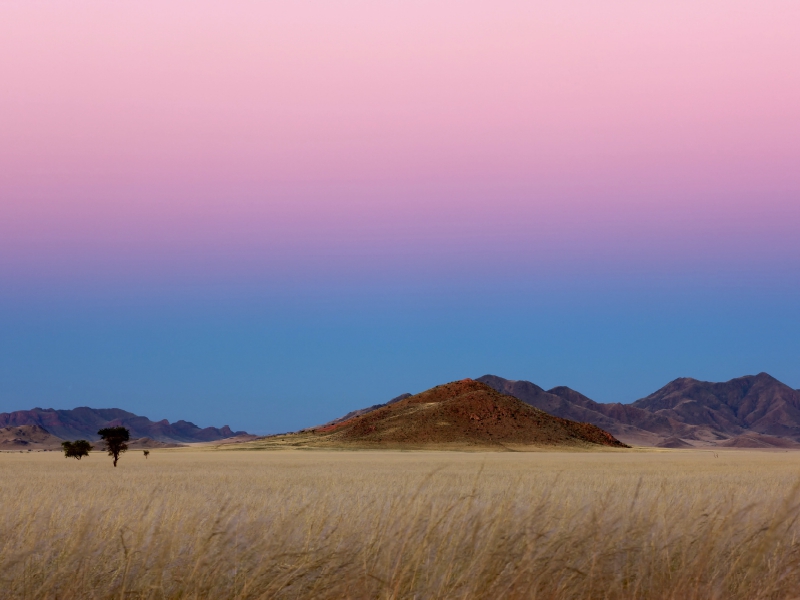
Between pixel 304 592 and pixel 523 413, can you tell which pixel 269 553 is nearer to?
pixel 304 592

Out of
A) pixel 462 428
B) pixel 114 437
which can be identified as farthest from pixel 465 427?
pixel 114 437

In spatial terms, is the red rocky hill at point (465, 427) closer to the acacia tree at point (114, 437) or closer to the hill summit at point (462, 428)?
the hill summit at point (462, 428)

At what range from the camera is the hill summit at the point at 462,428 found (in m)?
128

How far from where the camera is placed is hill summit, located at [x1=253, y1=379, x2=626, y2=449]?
5044 inches

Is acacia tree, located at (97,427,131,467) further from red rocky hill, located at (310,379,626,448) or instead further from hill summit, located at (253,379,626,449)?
red rocky hill, located at (310,379,626,448)

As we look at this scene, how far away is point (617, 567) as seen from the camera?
7.09 m

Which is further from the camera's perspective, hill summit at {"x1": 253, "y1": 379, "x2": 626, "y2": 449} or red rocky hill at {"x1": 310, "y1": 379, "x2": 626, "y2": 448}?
red rocky hill at {"x1": 310, "y1": 379, "x2": 626, "y2": 448}

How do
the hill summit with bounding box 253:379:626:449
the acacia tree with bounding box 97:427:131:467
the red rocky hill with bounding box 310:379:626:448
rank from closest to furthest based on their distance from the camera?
the acacia tree with bounding box 97:427:131:467
the hill summit with bounding box 253:379:626:449
the red rocky hill with bounding box 310:379:626:448

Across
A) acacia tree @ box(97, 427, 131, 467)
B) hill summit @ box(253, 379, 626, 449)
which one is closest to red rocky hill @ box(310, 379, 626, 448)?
hill summit @ box(253, 379, 626, 449)

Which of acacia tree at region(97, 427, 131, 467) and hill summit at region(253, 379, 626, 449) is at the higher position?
hill summit at region(253, 379, 626, 449)

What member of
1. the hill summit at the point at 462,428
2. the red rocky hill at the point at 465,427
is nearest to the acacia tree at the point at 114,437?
the hill summit at the point at 462,428

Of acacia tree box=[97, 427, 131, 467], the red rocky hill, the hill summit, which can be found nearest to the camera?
acacia tree box=[97, 427, 131, 467]

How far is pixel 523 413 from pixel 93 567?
5510 inches

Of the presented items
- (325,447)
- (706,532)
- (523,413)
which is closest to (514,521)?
(706,532)
